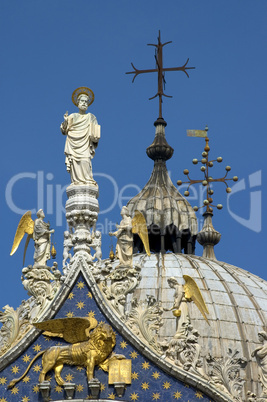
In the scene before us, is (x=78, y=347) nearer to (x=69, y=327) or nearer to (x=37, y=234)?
(x=69, y=327)

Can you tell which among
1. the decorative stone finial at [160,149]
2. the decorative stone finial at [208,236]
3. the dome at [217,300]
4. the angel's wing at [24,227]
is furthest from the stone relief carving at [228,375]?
the decorative stone finial at [160,149]

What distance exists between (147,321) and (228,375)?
2.39 meters

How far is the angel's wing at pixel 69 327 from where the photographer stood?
42906 mm

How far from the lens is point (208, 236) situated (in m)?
66.9

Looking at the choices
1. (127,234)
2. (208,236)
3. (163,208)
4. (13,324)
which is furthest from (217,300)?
(13,324)

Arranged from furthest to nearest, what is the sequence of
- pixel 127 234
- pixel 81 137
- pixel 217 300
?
pixel 217 300, pixel 81 137, pixel 127 234

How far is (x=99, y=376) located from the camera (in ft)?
140

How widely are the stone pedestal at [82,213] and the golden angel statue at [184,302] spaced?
8.05 ft

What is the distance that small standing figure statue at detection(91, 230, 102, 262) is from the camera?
44.2 meters

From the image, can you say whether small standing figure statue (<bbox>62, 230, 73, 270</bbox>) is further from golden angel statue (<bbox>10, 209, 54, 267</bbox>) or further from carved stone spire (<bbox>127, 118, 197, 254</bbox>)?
carved stone spire (<bbox>127, 118, 197, 254</bbox>)

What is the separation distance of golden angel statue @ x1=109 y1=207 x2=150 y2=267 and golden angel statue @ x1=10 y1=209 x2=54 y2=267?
166 centimetres

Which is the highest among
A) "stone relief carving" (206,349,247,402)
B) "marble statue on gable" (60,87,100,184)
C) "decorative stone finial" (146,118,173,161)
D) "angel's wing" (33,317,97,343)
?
"decorative stone finial" (146,118,173,161)

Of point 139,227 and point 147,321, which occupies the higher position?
point 139,227

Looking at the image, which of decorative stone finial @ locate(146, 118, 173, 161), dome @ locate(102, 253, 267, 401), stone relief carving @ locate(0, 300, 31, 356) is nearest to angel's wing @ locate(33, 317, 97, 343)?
stone relief carving @ locate(0, 300, 31, 356)
